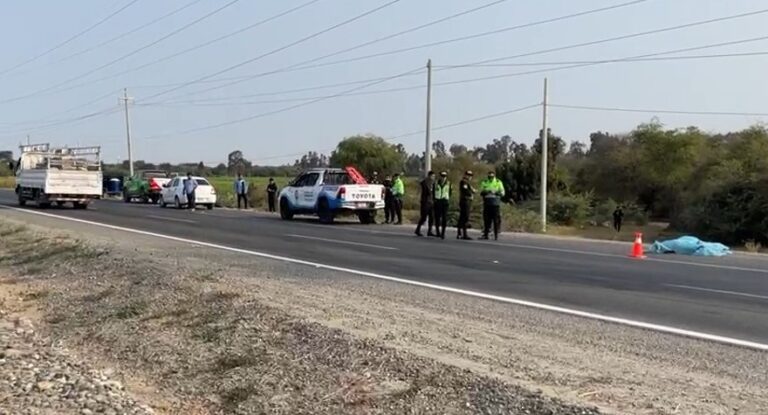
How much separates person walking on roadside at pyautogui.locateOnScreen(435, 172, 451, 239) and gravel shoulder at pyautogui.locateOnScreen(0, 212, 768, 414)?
963 cm

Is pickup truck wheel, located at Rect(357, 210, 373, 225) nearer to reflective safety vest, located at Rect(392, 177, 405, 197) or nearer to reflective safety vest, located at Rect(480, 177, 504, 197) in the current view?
reflective safety vest, located at Rect(392, 177, 405, 197)

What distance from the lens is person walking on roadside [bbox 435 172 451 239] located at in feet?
81.1

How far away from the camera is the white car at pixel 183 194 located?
46.7m

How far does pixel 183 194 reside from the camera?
1836 inches

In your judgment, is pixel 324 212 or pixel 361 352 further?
pixel 324 212

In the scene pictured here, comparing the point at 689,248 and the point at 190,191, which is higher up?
the point at 190,191

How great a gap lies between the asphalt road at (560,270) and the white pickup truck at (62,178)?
1440 centimetres

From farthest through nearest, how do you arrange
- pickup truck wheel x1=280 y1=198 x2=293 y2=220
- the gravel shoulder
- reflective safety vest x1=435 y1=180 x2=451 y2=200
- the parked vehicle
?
the parked vehicle
pickup truck wheel x1=280 y1=198 x2=293 y2=220
reflective safety vest x1=435 y1=180 x2=451 y2=200
the gravel shoulder

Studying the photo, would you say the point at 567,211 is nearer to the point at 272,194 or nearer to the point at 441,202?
the point at 272,194

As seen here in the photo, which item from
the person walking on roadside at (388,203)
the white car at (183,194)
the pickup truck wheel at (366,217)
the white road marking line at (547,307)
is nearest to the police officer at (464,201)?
the white road marking line at (547,307)

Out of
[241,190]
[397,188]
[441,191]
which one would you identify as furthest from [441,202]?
[241,190]

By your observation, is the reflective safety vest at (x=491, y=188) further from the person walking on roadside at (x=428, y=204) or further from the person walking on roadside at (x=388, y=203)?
the person walking on roadside at (x=388, y=203)

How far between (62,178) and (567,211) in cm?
2803

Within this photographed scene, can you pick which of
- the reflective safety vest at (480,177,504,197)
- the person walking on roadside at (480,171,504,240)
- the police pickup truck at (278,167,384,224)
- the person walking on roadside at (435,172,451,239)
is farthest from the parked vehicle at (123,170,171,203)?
the reflective safety vest at (480,177,504,197)
